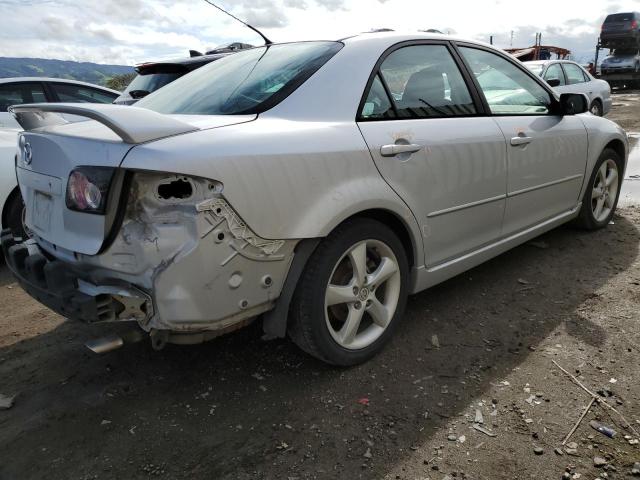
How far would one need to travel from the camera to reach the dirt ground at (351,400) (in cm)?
202

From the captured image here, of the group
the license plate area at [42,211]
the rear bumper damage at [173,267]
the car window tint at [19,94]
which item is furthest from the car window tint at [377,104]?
the car window tint at [19,94]

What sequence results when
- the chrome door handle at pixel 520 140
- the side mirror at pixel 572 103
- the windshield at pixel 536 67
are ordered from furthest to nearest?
the windshield at pixel 536 67 < the side mirror at pixel 572 103 < the chrome door handle at pixel 520 140

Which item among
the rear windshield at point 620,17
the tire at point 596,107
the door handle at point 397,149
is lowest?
the tire at point 596,107

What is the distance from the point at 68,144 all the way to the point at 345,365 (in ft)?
5.29

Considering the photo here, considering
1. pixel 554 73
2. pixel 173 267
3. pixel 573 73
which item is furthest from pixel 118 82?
pixel 173 267

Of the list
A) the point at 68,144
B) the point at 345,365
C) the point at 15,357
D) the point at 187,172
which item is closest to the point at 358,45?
the point at 187,172

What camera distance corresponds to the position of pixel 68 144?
2131 millimetres

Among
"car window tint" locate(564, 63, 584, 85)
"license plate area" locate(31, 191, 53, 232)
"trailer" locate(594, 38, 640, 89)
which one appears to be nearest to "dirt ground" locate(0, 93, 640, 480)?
"license plate area" locate(31, 191, 53, 232)

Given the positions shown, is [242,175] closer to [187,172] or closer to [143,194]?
[187,172]

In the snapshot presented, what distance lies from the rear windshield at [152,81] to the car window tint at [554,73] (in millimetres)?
6743

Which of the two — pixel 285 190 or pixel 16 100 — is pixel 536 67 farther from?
pixel 285 190

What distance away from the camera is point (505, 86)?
359 cm

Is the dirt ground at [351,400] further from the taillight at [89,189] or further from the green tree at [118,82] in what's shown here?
the green tree at [118,82]

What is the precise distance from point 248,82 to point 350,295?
119 centimetres
